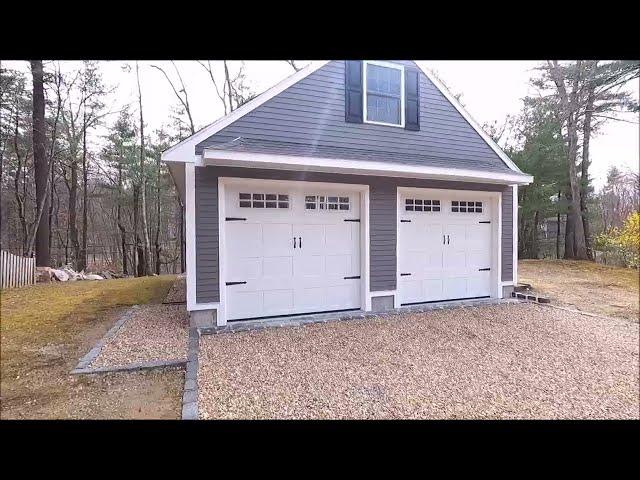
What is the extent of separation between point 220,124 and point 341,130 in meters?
1.53

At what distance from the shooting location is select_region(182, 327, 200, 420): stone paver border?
179 cm

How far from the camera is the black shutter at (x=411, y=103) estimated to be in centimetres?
462

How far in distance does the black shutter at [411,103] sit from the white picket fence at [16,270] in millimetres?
4541

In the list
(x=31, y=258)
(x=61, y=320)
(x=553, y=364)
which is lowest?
(x=553, y=364)

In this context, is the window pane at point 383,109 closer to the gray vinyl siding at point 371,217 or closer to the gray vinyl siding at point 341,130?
the gray vinyl siding at point 341,130

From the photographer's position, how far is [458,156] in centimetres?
503

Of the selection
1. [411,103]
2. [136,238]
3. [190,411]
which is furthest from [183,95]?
[136,238]

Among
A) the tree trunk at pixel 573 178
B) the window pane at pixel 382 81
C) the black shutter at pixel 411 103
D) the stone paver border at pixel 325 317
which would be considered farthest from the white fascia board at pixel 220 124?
the tree trunk at pixel 573 178

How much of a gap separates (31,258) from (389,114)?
4.43m

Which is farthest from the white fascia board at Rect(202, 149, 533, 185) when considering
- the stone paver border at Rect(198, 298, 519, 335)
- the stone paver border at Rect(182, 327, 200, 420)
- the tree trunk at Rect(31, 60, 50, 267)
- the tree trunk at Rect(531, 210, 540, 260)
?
the tree trunk at Rect(31, 60, 50, 267)

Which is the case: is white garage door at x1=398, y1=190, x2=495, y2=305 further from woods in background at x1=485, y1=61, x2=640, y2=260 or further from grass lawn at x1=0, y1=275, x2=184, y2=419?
grass lawn at x1=0, y1=275, x2=184, y2=419
